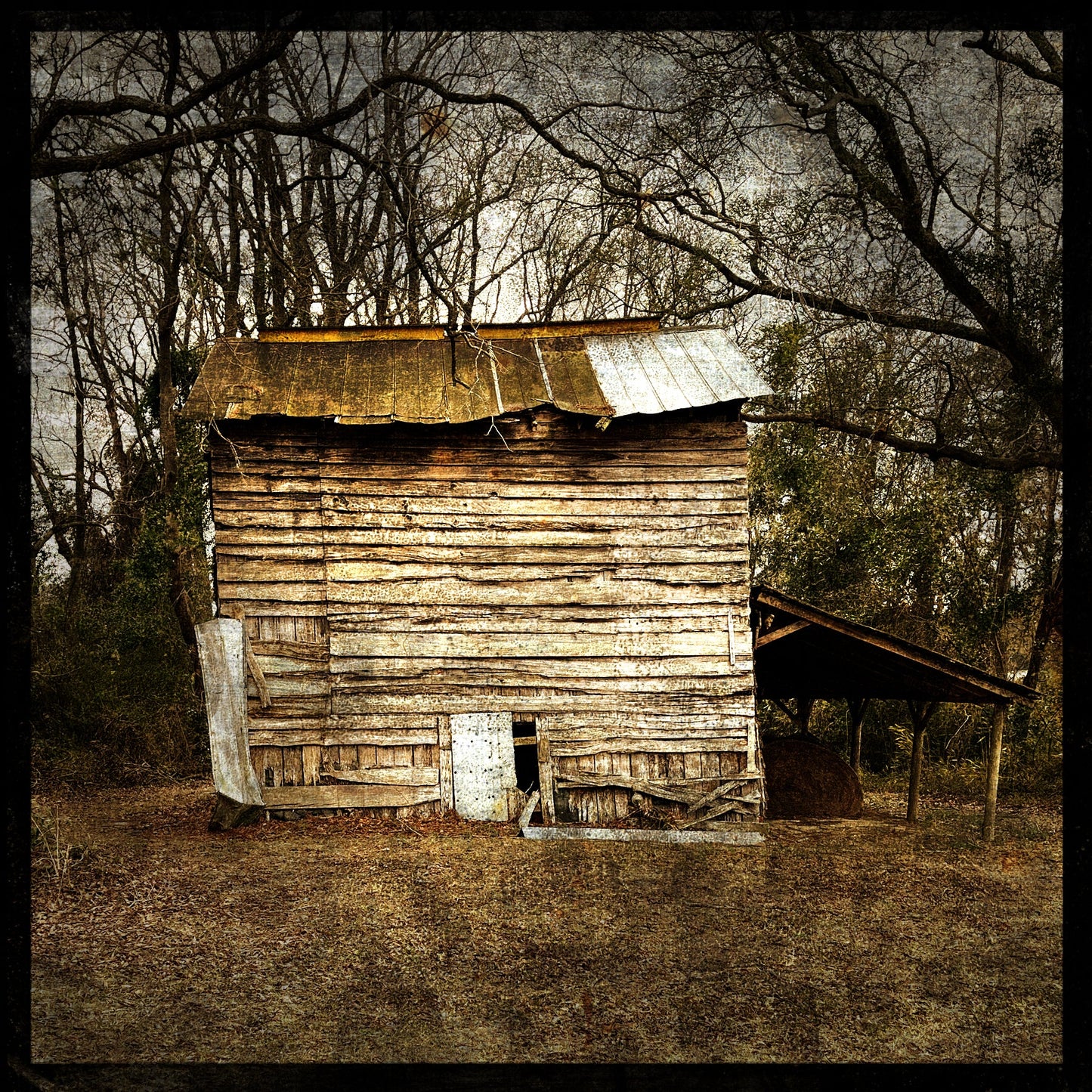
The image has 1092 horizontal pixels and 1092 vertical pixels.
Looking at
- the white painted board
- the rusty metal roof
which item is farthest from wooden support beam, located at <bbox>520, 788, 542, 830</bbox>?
the rusty metal roof

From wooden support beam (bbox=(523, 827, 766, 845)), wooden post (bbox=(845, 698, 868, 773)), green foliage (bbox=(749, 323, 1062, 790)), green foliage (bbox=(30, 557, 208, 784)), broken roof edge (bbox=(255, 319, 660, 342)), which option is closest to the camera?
wooden support beam (bbox=(523, 827, 766, 845))

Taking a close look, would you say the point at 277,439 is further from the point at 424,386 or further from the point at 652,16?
the point at 652,16

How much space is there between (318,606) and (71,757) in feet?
19.0

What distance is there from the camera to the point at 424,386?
10.6m

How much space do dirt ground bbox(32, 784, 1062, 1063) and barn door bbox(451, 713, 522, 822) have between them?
276 millimetres

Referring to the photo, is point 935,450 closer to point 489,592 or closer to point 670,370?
point 670,370

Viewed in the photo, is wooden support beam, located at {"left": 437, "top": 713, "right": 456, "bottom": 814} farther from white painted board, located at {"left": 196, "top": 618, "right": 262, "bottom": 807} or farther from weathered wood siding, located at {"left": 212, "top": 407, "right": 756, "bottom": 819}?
white painted board, located at {"left": 196, "top": 618, "right": 262, "bottom": 807}

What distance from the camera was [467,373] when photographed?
11.0m

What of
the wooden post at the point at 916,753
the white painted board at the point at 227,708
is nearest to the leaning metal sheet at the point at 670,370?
the wooden post at the point at 916,753

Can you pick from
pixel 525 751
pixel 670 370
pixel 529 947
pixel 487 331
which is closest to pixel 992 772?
pixel 525 751

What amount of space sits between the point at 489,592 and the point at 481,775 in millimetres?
1851

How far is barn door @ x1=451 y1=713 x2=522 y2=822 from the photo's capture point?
1009cm

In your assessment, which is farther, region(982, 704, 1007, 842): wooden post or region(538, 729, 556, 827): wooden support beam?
region(538, 729, 556, 827): wooden support beam
